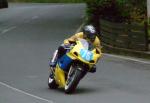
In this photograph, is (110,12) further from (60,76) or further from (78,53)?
(78,53)

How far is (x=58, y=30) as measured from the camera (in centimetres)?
3297

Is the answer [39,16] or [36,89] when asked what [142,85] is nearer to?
[36,89]

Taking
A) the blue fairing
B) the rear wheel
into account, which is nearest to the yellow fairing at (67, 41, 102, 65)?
the blue fairing

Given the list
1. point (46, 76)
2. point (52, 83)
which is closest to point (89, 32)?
point (52, 83)

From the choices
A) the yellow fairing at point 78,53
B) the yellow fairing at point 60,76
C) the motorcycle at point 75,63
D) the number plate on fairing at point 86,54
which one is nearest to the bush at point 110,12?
the yellow fairing at point 60,76

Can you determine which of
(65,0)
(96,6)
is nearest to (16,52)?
(96,6)

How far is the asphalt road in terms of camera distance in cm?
1397

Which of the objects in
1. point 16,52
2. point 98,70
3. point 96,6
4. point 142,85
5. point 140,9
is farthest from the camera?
point 140,9

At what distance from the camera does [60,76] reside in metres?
14.6

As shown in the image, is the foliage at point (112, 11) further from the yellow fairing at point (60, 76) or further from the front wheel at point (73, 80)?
the front wheel at point (73, 80)

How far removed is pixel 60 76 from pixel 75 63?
0.53m

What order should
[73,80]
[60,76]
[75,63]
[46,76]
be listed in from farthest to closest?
[46,76] → [60,76] → [75,63] → [73,80]

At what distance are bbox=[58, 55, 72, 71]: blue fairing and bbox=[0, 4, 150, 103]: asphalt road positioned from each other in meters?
0.58

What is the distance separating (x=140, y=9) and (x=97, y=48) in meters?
15.3
